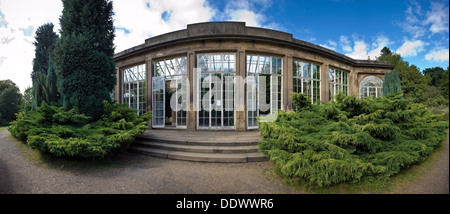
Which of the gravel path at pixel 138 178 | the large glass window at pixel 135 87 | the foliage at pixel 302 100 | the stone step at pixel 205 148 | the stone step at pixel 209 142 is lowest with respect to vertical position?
the gravel path at pixel 138 178

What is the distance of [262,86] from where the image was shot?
8.73m

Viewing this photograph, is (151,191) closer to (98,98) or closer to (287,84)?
(98,98)

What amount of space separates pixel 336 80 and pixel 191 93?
35.9ft

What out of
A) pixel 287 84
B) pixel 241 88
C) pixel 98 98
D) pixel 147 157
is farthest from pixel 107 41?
pixel 287 84

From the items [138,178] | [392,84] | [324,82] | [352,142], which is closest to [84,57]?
[138,178]

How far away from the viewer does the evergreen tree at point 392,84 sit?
1250 cm

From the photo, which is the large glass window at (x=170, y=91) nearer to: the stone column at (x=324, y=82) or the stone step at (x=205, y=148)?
the stone step at (x=205, y=148)

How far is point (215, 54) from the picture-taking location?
336 inches

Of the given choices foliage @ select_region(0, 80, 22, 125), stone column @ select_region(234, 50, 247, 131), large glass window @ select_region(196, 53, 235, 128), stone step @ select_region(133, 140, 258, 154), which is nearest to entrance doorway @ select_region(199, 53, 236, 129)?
large glass window @ select_region(196, 53, 235, 128)

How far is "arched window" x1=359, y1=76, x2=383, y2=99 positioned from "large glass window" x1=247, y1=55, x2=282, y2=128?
33.2 ft

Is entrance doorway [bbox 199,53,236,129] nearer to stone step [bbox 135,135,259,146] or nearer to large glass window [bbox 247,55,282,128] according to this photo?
large glass window [bbox 247,55,282,128]

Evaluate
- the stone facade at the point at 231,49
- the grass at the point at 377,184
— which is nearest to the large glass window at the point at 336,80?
the stone facade at the point at 231,49

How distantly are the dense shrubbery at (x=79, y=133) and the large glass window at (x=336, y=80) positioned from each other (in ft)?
40.2

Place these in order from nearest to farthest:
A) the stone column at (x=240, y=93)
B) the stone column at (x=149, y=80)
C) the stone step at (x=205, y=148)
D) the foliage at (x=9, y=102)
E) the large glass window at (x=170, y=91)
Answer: the stone step at (x=205, y=148) → the stone column at (x=240, y=93) → the large glass window at (x=170, y=91) → the stone column at (x=149, y=80) → the foliage at (x=9, y=102)
